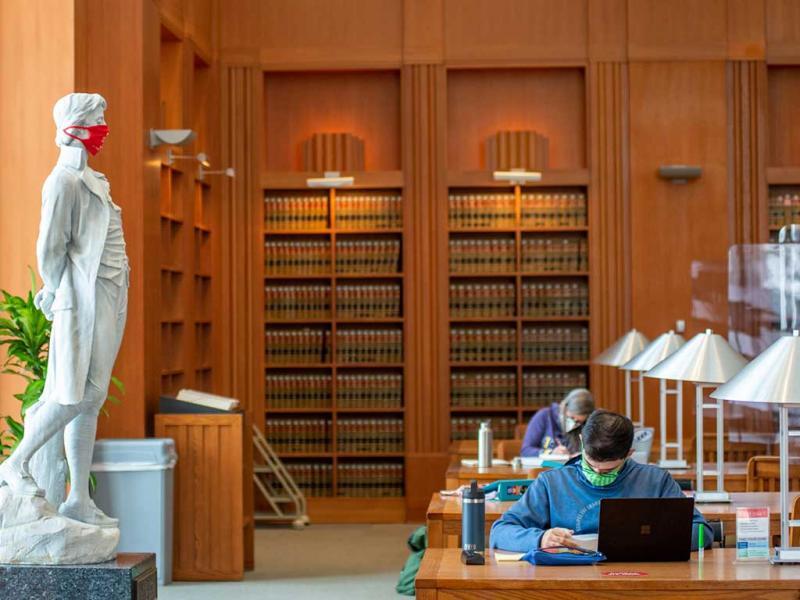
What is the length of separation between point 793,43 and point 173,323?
5.49m

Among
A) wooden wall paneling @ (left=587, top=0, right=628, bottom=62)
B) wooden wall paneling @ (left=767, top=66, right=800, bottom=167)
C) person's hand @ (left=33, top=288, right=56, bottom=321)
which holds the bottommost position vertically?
person's hand @ (left=33, top=288, right=56, bottom=321)

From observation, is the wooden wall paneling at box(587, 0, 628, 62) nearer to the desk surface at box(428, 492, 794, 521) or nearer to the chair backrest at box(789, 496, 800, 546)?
the desk surface at box(428, 492, 794, 521)

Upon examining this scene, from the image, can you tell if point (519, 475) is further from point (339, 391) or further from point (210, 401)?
point (339, 391)

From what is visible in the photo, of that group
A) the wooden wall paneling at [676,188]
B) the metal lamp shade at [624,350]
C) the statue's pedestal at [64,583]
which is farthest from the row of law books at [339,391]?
the statue's pedestal at [64,583]

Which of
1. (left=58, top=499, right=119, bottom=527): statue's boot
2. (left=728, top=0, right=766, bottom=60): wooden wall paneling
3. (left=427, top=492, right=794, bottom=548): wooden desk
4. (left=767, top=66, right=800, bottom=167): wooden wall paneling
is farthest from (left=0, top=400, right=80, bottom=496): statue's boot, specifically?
(left=767, top=66, right=800, bottom=167): wooden wall paneling

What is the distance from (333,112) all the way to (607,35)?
2393 millimetres

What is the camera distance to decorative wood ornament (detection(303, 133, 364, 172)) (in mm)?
10914

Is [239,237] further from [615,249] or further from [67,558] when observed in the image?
[67,558]

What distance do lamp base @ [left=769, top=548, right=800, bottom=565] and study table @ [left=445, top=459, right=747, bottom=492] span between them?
291 cm

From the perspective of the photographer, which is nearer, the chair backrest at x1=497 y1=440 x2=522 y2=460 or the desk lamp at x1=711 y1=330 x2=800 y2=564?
the desk lamp at x1=711 y1=330 x2=800 y2=564

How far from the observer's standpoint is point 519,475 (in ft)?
22.7

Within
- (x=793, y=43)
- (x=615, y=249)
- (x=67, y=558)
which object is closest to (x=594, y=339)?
(x=615, y=249)

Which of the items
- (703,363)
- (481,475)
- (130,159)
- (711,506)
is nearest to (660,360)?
(481,475)

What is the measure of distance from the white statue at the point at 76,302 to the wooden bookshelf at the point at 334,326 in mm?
5213
